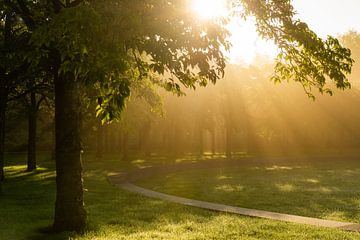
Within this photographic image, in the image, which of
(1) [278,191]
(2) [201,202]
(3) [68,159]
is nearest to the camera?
(3) [68,159]

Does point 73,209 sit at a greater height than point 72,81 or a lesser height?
lesser

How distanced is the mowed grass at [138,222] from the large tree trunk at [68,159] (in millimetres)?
478

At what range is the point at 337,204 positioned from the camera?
17.6 metres

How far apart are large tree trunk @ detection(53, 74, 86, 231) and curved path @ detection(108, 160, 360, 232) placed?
5350 millimetres

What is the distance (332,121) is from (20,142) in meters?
41.6

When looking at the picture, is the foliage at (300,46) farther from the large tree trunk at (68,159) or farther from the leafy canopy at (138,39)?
the large tree trunk at (68,159)

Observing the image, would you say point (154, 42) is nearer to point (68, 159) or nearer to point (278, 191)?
point (68, 159)

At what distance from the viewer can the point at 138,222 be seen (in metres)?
13.1

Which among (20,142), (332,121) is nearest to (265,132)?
(332,121)

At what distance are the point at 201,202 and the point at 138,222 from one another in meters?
4.30

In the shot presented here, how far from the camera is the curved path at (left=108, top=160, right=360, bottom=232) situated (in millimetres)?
12703

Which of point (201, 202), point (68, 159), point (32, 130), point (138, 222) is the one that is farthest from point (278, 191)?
point (32, 130)

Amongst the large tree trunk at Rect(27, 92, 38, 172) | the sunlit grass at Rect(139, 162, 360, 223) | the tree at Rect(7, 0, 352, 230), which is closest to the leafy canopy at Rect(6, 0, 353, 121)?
the tree at Rect(7, 0, 352, 230)

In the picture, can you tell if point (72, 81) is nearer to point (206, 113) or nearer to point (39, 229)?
point (39, 229)
